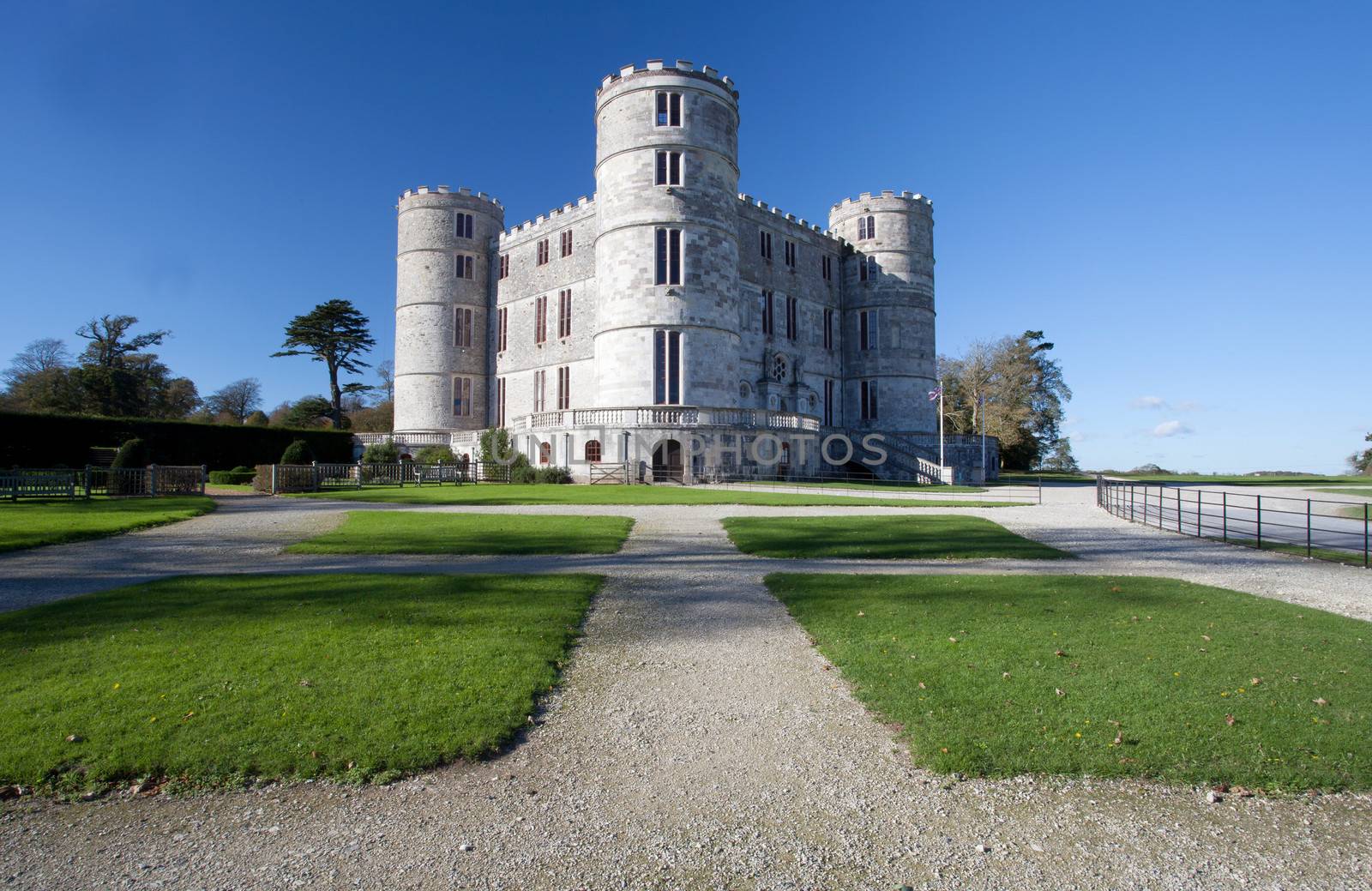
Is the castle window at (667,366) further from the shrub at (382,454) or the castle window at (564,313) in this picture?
the shrub at (382,454)

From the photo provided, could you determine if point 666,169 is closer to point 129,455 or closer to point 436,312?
point 436,312

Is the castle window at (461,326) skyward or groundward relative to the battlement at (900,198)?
groundward

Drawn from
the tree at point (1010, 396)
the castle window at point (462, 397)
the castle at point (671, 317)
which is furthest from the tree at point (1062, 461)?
the castle window at point (462, 397)

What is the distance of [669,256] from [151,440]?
27.4 m

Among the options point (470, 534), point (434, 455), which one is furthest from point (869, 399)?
point (470, 534)

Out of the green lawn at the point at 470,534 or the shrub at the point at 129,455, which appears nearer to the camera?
the green lawn at the point at 470,534

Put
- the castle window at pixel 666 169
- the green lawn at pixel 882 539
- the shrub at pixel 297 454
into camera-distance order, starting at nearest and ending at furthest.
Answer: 1. the green lawn at pixel 882 539
2. the shrub at pixel 297 454
3. the castle window at pixel 666 169

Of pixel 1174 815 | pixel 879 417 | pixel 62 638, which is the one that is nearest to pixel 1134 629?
pixel 1174 815

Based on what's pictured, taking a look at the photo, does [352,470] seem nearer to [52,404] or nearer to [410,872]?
[52,404]

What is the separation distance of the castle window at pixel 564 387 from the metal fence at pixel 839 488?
13419 mm

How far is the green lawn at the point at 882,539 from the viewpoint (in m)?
12.2

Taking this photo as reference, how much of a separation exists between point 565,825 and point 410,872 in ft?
2.51

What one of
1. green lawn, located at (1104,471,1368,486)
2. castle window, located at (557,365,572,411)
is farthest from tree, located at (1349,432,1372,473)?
castle window, located at (557,365,572,411)

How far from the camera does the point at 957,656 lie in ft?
19.9
